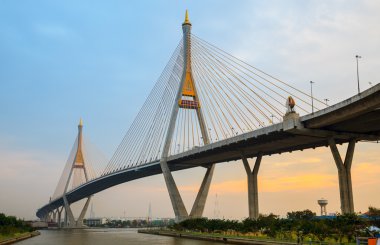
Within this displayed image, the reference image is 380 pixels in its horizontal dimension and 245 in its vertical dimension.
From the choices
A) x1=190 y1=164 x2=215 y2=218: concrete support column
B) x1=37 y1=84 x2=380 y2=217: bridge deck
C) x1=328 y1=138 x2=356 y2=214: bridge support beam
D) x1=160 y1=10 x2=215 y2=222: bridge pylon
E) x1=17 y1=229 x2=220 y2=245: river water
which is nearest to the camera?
x1=37 y1=84 x2=380 y2=217: bridge deck

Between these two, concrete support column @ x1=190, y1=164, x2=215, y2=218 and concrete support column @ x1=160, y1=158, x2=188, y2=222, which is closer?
concrete support column @ x1=160, y1=158, x2=188, y2=222

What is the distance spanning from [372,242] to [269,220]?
81.6 ft

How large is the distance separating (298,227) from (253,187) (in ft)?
64.1

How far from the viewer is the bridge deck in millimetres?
37066

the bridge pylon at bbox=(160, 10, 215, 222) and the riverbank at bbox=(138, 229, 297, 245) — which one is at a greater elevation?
the bridge pylon at bbox=(160, 10, 215, 222)

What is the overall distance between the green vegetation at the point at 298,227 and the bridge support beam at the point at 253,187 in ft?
10.2

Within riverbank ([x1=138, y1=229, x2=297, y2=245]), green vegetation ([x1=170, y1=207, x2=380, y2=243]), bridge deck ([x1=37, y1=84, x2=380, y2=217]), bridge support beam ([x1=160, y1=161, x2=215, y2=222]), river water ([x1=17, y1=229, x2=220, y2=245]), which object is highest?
bridge deck ([x1=37, y1=84, x2=380, y2=217])

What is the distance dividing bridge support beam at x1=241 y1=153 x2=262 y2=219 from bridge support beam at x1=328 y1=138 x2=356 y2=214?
16.4 m

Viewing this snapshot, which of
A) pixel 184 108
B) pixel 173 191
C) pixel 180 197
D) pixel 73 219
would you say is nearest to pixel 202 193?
pixel 180 197

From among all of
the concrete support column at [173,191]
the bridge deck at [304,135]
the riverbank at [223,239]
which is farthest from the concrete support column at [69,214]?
the concrete support column at [173,191]

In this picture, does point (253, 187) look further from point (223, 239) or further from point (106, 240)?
point (106, 240)

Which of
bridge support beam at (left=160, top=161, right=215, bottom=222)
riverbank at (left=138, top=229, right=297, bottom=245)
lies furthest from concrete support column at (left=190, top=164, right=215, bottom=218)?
riverbank at (left=138, top=229, right=297, bottom=245)

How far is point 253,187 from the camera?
59812 mm

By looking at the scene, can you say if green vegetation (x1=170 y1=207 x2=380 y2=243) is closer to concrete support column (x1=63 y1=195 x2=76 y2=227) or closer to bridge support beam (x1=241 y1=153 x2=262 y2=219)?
bridge support beam (x1=241 y1=153 x2=262 y2=219)
